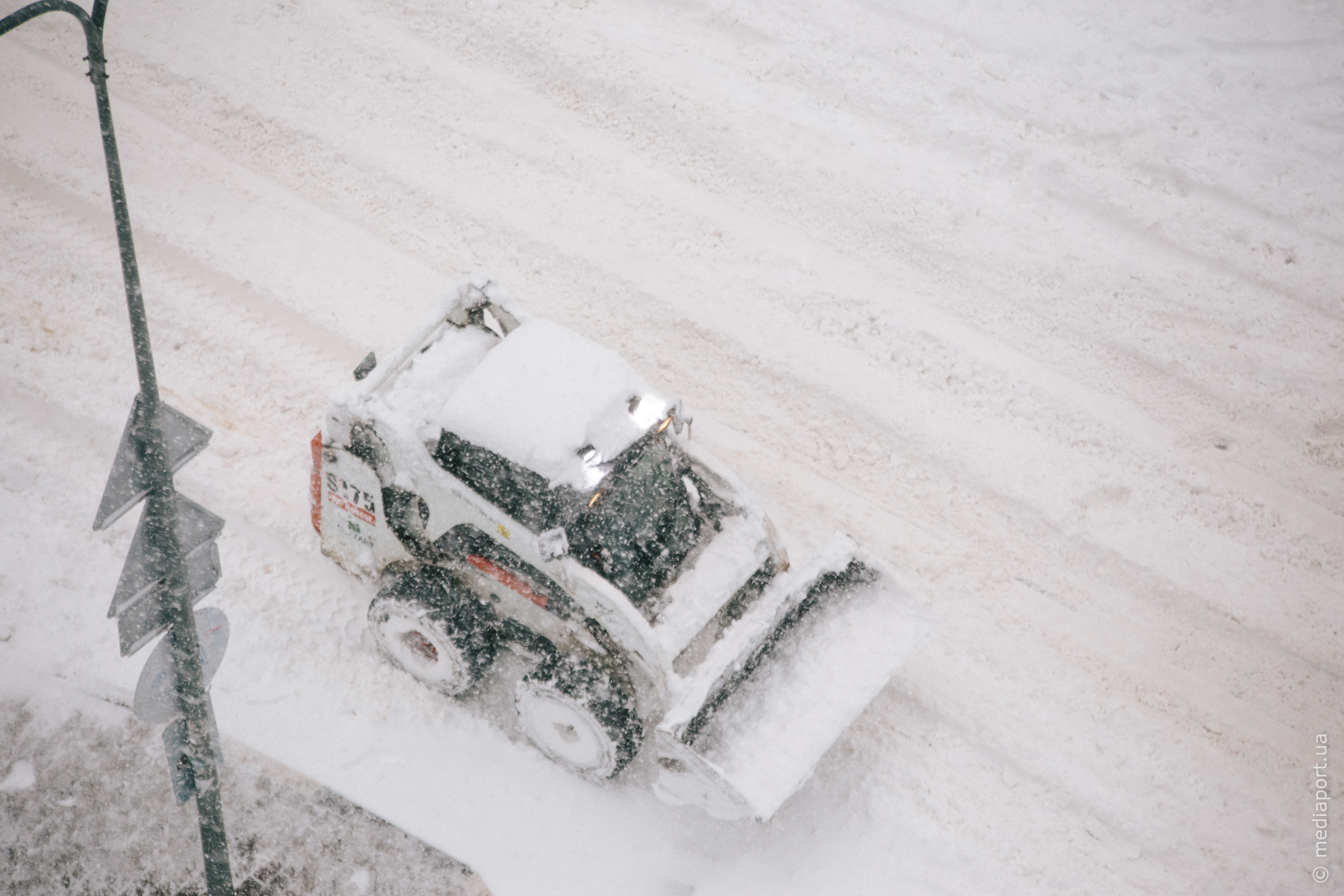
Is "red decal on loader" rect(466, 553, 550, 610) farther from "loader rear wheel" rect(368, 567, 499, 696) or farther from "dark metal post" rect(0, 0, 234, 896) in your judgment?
"dark metal post" rect(0, 0, 234, 896)

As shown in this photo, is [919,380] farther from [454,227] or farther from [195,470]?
[195,470]

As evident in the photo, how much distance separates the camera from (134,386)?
24.1 ft

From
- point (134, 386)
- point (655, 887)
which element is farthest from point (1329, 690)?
point (134, 386)

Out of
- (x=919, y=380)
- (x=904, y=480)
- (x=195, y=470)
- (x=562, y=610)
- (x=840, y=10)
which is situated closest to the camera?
(x=562, y=610)

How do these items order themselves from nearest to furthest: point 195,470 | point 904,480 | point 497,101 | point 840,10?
point 195,470 → point 904,480 → point 497,101 → point 840,10

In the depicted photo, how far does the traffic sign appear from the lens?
12.4 ft

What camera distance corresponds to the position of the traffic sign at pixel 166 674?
12.4ft

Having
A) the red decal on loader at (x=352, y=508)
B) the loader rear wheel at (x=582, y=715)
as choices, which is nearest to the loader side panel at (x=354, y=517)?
the red decal on loader at (x=352, y=508)

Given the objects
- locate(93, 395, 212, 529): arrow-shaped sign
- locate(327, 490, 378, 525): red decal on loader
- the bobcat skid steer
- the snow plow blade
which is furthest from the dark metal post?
the snow plow blade

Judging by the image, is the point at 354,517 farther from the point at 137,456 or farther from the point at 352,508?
the point at 137,456

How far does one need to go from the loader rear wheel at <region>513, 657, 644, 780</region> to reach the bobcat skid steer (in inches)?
0.6

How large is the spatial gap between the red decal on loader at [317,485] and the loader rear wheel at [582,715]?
1817 mm

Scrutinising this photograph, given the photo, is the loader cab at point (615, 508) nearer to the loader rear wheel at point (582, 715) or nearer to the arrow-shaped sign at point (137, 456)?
the loader rear wheel at point (582, 715)

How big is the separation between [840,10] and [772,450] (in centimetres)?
568
